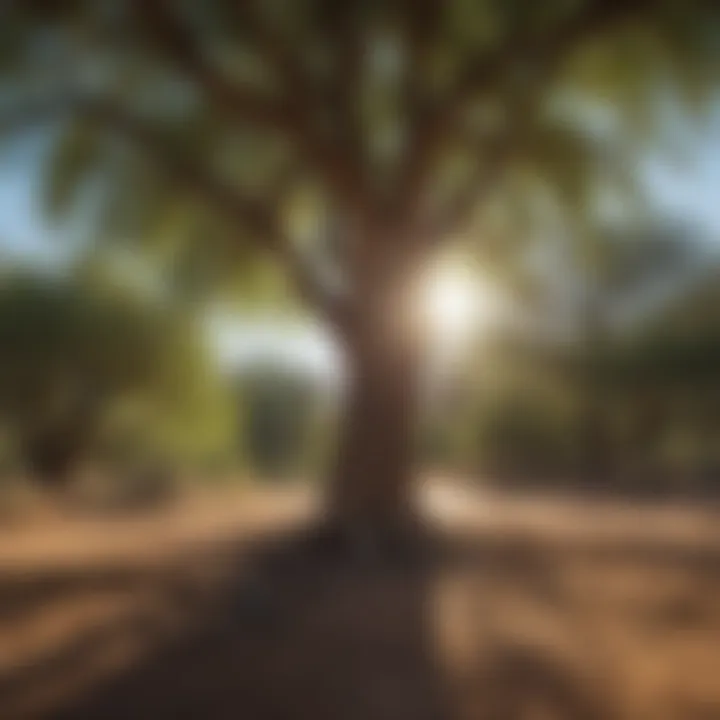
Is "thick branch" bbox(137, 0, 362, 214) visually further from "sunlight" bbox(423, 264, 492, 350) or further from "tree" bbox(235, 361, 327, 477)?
"tree" bbox(235, 361, 327, 477)

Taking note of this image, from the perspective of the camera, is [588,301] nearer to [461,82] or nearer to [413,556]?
[461,82]

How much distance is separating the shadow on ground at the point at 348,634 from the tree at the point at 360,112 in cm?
74

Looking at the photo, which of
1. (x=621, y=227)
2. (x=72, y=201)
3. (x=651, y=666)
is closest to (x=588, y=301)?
(x=621, y=227)

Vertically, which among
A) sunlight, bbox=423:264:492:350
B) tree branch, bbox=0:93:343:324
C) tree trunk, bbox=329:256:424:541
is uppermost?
tree branch, bbox=0:93:343:324

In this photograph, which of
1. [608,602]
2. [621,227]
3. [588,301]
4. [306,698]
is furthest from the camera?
[621,227]

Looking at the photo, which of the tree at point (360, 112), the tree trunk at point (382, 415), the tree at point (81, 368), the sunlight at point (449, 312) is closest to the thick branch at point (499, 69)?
the tree at point (360, 112)

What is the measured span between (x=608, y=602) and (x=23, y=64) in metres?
4.32

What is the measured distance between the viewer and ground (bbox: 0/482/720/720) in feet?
9.63

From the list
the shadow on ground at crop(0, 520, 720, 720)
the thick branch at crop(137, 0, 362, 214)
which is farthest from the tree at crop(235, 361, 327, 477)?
the thick branch at crop(137, 0, 362, 214)

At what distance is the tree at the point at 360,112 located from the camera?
505cm

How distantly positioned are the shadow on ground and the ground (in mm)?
11

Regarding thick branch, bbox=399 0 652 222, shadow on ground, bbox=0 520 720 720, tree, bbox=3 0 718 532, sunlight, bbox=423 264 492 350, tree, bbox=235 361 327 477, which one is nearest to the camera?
shadow on ground, bbox=0 520 720 720

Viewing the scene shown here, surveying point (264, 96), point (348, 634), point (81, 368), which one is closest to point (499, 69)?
point (264, 96)

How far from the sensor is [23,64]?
17.2ft
